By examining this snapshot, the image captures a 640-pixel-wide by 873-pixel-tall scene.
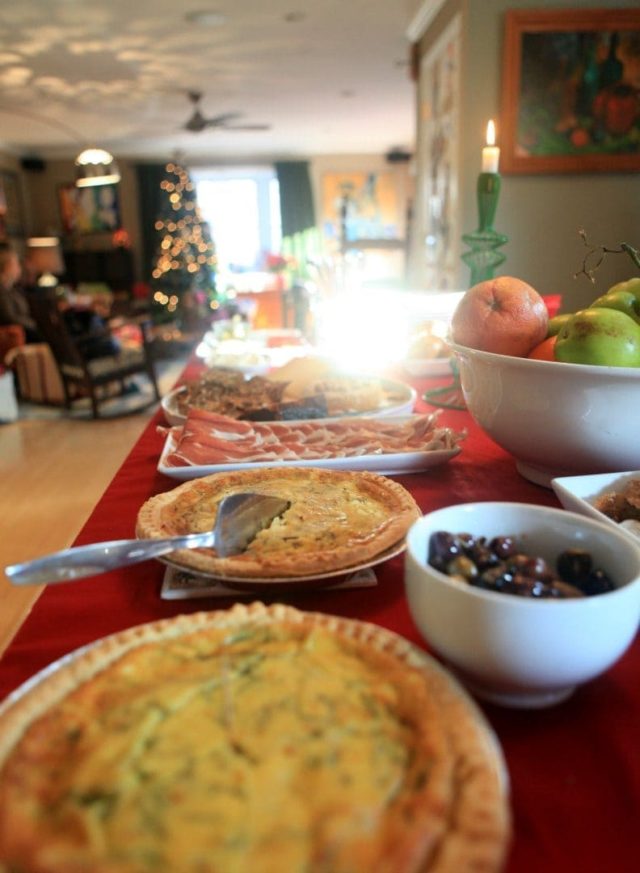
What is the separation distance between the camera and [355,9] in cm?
432

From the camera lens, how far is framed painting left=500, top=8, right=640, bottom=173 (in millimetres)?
3020

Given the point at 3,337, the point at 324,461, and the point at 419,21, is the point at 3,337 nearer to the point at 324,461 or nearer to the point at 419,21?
the point at 419,21

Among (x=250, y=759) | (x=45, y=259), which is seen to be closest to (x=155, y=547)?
(x=250, y=759)

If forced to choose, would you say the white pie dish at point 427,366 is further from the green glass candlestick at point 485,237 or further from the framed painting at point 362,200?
the framed painting at point 362,200

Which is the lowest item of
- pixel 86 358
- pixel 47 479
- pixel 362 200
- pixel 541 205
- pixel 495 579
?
pixel 47 479

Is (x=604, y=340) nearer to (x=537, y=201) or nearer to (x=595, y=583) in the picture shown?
(x=595, y=583)

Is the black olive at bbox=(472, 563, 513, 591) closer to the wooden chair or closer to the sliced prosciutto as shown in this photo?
the sliced prosciutto

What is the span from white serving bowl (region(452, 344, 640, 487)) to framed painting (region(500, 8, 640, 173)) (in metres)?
2.67

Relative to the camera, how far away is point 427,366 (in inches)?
71.5

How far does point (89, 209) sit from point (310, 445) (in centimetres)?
1148

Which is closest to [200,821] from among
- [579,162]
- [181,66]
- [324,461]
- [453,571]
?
[453,571]

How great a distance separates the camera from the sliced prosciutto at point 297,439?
1.00 metres

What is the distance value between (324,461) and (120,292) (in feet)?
35.8

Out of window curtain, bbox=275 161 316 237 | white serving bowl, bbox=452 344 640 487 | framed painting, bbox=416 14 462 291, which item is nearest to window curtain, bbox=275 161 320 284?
window curtain, bbox=275 161 316 237
